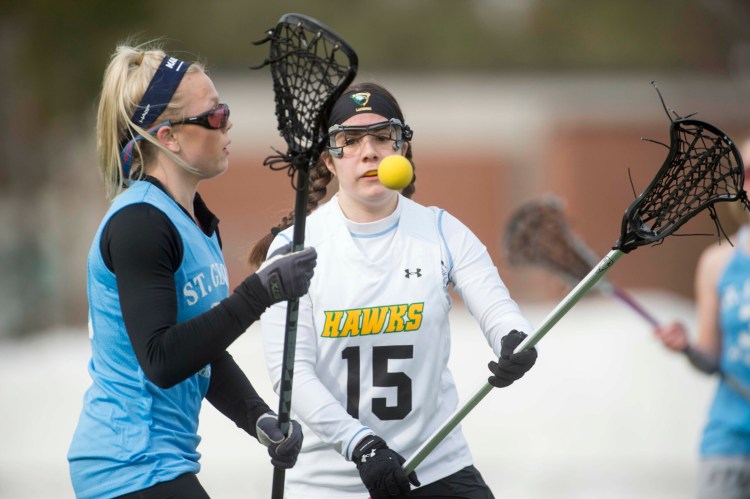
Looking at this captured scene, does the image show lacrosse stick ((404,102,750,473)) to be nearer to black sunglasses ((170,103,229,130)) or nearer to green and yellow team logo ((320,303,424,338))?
green and yellow team logo ((320,303,424,338))

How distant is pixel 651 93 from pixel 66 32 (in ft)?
44.9

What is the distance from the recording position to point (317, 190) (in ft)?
15.7

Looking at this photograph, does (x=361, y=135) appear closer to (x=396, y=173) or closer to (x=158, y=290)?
(x=396, y=173)

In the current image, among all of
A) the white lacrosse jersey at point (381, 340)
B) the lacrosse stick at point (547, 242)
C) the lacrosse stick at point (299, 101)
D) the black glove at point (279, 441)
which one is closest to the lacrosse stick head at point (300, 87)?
the lacrosse stick at point (299, 101)

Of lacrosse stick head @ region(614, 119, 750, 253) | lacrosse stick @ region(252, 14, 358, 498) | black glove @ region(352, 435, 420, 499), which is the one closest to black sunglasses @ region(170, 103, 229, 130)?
lacrosse stick @ region(252, 14, 358, 498)

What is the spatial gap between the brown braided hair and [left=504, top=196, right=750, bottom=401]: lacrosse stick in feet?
5.89

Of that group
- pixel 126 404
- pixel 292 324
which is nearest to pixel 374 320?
pixel 292 324

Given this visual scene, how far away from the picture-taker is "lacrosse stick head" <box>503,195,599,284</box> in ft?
21.6

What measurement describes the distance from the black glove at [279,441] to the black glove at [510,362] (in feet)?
2.06

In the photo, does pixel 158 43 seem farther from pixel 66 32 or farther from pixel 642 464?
pixel 66 32

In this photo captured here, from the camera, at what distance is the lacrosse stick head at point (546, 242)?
21.6 feet

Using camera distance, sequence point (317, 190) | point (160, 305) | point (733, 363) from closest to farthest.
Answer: point (160, 305)
point (317, 190)
point (733, 363)

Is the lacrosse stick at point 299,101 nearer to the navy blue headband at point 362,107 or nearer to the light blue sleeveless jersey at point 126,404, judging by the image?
the light blue sleeveless jersey at point 126,404

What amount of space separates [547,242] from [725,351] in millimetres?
1057
